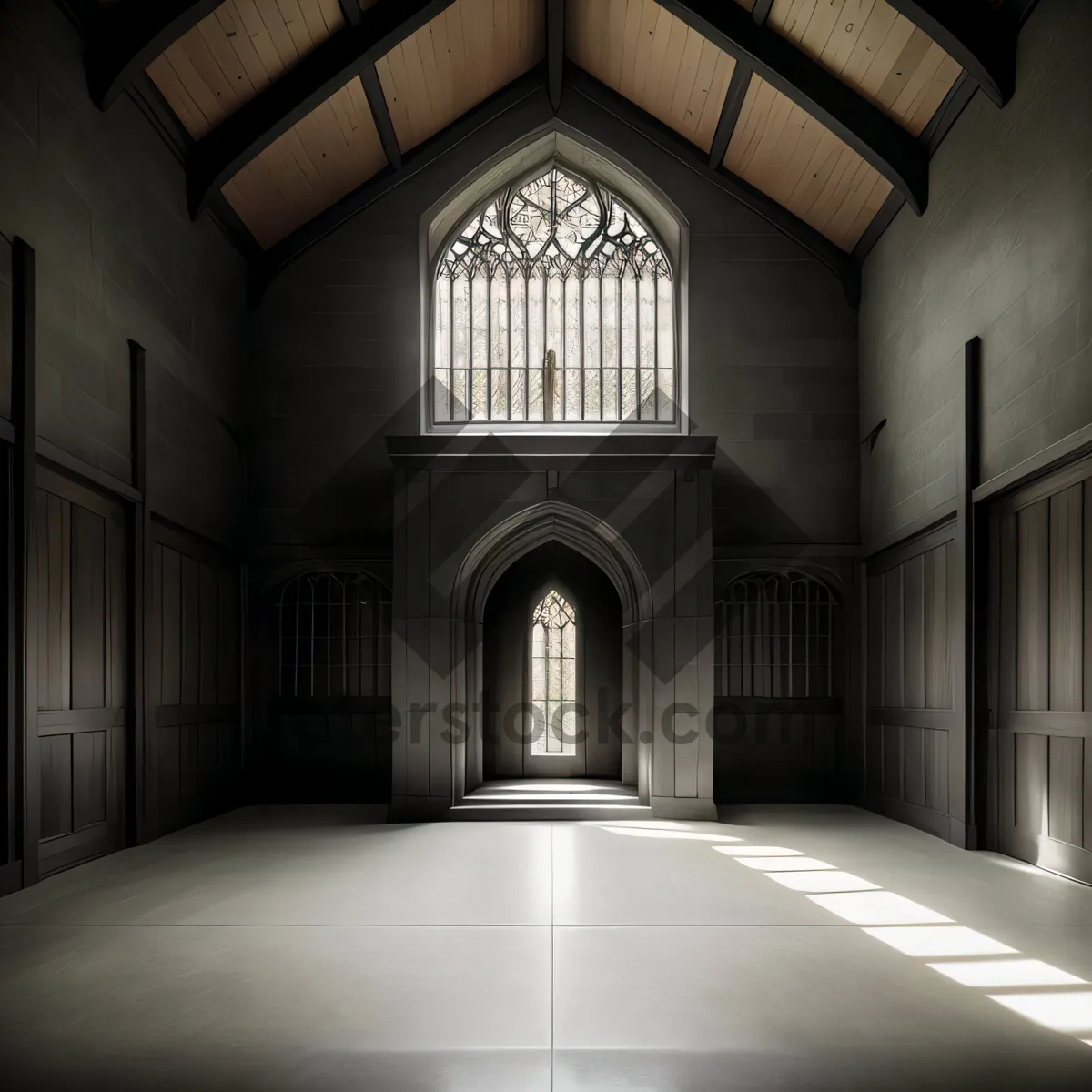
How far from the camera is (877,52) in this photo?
7.28 metres

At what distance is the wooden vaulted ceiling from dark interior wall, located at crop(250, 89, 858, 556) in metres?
0.33

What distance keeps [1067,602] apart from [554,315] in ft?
18.5

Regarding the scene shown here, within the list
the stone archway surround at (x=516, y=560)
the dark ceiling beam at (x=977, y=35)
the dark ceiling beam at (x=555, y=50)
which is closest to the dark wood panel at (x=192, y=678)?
the stone archway surround at (x=516, y=560)

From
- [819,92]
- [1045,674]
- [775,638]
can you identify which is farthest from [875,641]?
[819,92]

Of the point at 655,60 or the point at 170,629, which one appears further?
the point at 655,60

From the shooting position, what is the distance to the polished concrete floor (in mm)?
3088

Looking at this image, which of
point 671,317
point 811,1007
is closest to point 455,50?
point 671,317

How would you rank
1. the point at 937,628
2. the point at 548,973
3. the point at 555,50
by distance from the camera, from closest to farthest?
the point at 548,973 → the point at 937,628 → the point at 555,50

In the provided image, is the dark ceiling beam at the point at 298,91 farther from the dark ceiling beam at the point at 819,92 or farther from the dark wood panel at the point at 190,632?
the dark wood panel at the point at 190,632

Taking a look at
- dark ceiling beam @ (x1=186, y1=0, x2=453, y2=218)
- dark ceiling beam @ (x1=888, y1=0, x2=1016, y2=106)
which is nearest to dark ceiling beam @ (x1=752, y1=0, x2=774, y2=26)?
dark ceiling beam @ (x1=888, y1=0, x2=1016, y2=106)

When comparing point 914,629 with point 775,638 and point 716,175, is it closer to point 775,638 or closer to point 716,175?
point 775,638

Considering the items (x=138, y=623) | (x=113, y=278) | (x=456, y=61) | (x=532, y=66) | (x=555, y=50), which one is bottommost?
(x=138, y=623)

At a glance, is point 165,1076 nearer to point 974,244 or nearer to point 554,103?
point 974,244

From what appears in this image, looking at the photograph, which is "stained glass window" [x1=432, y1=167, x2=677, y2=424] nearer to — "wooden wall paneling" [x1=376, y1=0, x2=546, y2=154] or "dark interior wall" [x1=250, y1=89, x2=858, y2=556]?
"dark interior wall" [x1=250, y1=89, x2=858, y2=556]
